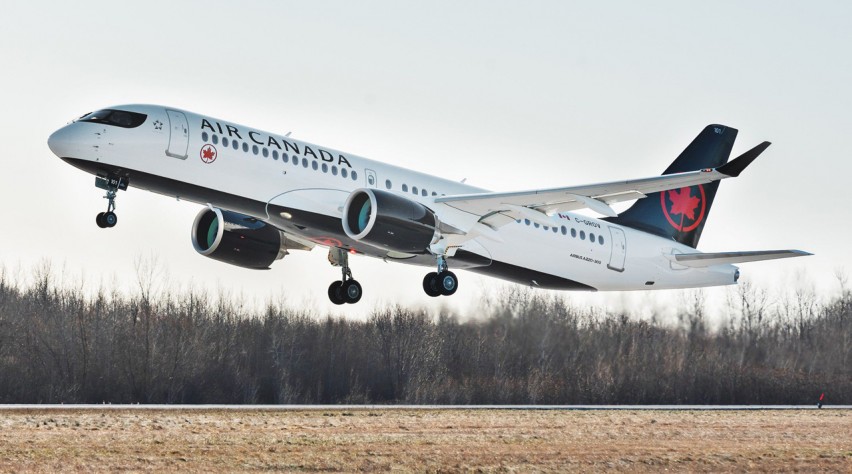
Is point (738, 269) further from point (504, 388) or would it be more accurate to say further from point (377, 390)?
point (377, 390)

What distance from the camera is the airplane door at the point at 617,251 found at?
40281 mm

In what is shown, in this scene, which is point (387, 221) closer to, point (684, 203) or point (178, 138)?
point (178, 138)

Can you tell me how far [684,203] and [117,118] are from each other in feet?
70.2

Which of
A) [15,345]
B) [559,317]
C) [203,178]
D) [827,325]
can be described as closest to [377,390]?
[559,317]

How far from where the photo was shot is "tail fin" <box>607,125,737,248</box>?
42.8m

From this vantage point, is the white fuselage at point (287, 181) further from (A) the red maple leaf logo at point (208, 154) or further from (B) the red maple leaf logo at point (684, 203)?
(B) the red maple leaf logo at point (684, 203)

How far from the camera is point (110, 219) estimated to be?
3209 centimetres

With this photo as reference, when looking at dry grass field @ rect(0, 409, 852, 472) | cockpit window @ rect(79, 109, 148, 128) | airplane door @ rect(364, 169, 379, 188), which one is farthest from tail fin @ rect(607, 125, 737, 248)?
cockpit window @ rect(79, 109, 148, 128)

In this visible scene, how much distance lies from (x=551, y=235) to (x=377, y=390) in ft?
96.7

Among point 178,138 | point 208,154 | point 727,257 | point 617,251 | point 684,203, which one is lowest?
point 727,257

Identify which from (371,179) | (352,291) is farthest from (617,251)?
(371,179)

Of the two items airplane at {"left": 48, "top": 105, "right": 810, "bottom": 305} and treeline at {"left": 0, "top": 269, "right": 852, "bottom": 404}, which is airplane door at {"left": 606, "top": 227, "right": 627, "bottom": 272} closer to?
airplane at {"left": 48, "top": 105, "right": 810, "bottom": 305}

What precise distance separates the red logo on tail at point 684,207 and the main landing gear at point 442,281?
10.5 m

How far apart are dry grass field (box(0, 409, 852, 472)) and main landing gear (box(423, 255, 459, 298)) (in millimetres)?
4714
